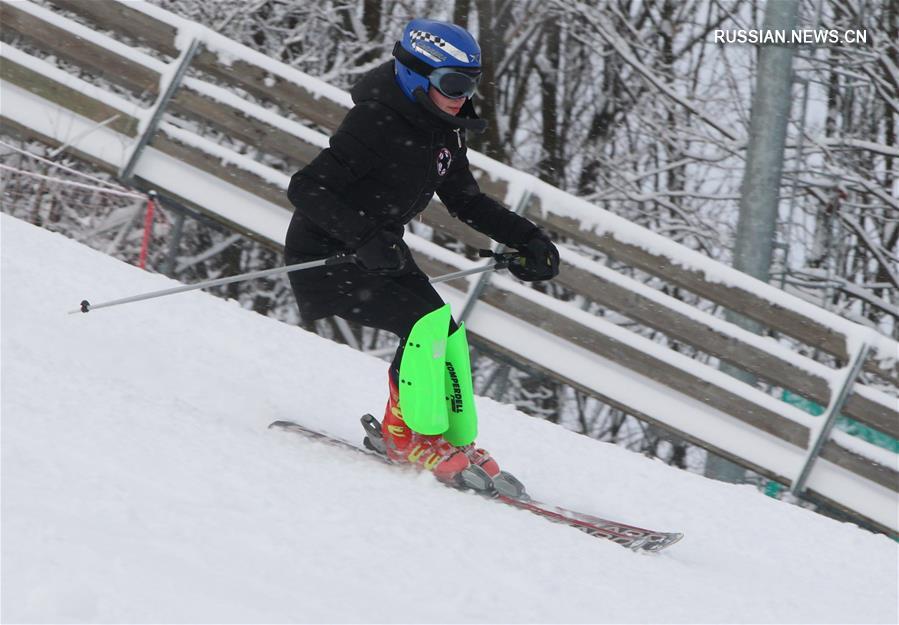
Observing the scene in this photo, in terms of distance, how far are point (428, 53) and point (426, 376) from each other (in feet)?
3.82

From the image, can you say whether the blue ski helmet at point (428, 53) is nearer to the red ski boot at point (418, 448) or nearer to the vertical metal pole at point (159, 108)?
the red ski boot at point (418, 448)

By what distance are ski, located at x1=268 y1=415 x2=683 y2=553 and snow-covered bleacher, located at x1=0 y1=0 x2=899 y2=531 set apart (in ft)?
7.83

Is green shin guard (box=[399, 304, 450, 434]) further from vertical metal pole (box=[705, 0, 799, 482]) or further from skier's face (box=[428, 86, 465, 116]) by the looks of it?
vertical metal pole (box=[705, 0, 799, 482])

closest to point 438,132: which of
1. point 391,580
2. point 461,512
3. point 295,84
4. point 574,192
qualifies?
point 461,512

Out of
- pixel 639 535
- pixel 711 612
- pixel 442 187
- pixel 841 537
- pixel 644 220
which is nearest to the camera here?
pixel 711 612

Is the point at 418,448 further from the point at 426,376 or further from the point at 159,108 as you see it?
the point at 159,108

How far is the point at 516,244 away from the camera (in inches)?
196

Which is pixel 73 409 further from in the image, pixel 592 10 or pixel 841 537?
pixel 592 10

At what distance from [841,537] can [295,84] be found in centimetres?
407

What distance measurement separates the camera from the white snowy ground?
299 cm

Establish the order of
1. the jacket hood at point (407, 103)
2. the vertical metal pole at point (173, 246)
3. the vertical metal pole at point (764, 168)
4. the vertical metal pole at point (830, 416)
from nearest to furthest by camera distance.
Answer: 1. the jacket hood at point (407, 103)
2. the vertical metal pole at point (830, 416)
3. the vertical metal pole at point (764, 168)
4. the vertical metal pole at point (173, 246)

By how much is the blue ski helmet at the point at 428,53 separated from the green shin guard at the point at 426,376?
0.85 metres

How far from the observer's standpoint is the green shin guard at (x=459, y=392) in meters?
4.70

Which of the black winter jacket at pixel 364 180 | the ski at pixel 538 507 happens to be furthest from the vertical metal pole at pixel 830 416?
the black winter jacket at pixel 364 180
